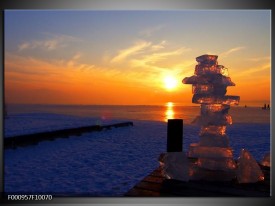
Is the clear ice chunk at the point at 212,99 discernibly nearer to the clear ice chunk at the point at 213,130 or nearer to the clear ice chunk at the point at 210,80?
the clear ice chunk at the point at 210,80

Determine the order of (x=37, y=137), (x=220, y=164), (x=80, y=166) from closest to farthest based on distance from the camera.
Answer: (x=220, y=164) < (x=80, y=166) < (x=37, y=137)

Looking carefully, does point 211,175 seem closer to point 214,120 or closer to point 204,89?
point 214,120

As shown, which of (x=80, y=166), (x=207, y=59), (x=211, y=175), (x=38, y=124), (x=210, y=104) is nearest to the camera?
(x=211, y=175)

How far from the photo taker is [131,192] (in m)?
4.11

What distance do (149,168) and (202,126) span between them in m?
3.98

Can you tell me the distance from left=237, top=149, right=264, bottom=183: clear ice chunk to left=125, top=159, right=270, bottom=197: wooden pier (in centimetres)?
8

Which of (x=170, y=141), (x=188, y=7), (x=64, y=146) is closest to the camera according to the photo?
(x=188, y=7)

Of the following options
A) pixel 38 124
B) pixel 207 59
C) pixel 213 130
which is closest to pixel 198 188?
pixel 213 130

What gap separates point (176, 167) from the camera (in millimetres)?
4625

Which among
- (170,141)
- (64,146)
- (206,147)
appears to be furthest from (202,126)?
(64,146)

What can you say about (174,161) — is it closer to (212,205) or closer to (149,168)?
(212,205)

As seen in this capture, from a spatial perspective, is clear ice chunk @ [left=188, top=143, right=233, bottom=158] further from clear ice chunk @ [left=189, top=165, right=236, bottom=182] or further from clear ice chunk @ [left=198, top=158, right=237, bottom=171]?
clear ice chunk @ [left=189, top=165, right=236, bottom=182]

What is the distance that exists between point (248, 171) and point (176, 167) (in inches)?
46.8

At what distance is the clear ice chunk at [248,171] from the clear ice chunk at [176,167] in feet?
2.86
